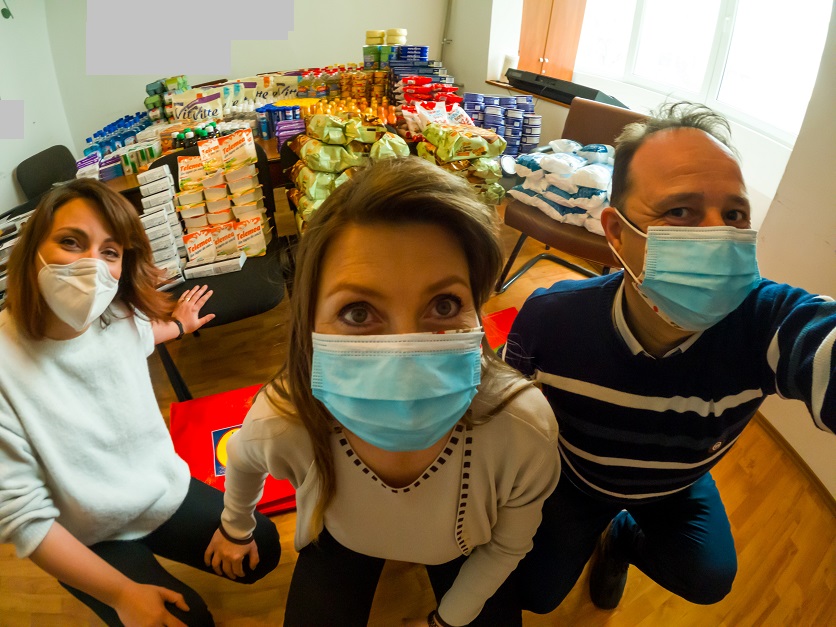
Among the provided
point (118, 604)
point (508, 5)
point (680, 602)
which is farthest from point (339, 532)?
point (508, 5)

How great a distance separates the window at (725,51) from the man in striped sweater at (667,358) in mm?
1905

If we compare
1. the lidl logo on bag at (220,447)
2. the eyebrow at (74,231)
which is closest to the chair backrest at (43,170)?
the lidl logo on bag at (220,447)

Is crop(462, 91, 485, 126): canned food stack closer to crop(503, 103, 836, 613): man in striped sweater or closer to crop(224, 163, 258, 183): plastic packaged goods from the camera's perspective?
crop(224, 163, 258, 183): plastic packaged goods

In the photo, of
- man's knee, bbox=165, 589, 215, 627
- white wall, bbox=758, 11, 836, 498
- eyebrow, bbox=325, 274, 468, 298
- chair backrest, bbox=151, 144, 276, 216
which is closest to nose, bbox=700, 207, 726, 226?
eyebrow, bbox=325, 274, 468, 298

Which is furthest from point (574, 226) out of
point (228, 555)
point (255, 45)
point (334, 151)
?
point (255, 45)

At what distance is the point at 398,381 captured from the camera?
70cm

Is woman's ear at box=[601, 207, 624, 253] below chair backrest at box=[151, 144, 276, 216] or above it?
above

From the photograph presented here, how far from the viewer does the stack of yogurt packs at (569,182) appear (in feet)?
7.12

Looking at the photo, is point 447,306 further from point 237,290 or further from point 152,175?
point 152,175

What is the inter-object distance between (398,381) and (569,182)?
1855mm

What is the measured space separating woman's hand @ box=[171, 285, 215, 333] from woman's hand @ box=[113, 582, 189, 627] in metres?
0.91

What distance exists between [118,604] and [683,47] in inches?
170

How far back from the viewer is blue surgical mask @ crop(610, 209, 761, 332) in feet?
2.92

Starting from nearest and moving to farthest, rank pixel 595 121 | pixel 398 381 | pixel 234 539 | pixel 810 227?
pixel 398 381
pixel 234 539
pixel 810 227
pixel 595 121
